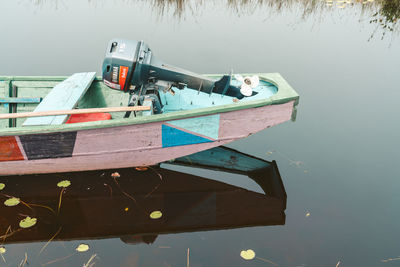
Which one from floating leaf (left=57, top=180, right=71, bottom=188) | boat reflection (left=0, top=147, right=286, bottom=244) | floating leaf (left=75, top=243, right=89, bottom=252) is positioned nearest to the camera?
floating leaf (left=75, top=243, right=89, bottom=252)

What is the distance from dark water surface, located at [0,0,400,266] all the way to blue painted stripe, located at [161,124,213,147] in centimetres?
51

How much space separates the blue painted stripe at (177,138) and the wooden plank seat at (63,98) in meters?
1.12

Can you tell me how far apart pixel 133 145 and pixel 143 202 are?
25.9 inches

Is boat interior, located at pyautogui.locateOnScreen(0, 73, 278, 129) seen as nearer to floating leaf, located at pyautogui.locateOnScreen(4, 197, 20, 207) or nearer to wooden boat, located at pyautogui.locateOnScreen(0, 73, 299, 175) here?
wooden boat, located at pyautogui.locateOnScreen(0, 73, 299, 175)

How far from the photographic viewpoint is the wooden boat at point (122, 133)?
3535 millimetres

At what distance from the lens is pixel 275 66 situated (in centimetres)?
747

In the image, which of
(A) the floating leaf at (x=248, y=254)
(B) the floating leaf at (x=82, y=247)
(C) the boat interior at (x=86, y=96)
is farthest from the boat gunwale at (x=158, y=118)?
(A) the floating leaf at (x=248, y=254)

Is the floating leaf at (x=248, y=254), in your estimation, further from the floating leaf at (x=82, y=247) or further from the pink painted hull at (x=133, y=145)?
the floating leaf at (x=82, y=247)

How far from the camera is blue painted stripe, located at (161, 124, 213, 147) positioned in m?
3.80

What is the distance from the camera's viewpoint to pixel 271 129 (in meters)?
5.38

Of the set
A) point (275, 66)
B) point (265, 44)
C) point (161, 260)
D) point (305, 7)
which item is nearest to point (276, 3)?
point (305, 7)

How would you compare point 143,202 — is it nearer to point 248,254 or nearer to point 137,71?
point 248,254

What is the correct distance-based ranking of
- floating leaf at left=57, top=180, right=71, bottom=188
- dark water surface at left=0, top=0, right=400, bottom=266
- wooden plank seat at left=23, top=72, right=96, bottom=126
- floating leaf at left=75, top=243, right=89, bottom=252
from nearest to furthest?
floating leaf at left=75, top=243, right=89, bottom=252
dark water surface at left=0, top=0, right=400, bottom=266
wooden plank seat at left=23, top=72, right=96, bottom=126
floating leaf at left=57, top=180, right=71, bottom=188

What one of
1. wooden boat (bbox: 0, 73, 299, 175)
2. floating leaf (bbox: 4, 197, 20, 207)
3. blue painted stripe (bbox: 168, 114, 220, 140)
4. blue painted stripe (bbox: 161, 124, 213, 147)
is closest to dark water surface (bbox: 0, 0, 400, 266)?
floating leaf (bbox: 4, 197, 20, 207)
